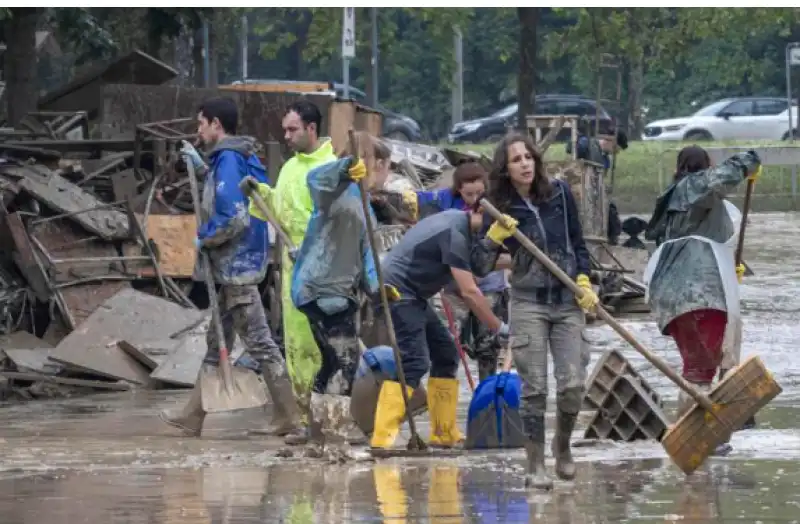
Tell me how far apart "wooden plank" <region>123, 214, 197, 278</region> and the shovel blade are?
468 cm

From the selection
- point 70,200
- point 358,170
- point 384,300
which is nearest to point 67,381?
point 70,200

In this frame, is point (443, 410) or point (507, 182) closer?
point (507, 182)

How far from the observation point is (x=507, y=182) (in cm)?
883

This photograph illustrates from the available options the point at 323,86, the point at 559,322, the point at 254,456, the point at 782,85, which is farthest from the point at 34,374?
the point at 782,85

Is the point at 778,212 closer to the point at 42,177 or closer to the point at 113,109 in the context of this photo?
the point at 113,109

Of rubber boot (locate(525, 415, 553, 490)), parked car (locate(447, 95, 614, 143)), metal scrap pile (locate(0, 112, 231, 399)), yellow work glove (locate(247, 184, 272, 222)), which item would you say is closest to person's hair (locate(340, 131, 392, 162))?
yellow work glove (locate(247, 184, 272, 222))

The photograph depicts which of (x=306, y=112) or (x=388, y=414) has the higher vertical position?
(x=306, y=112)

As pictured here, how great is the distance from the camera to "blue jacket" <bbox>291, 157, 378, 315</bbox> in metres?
9.68

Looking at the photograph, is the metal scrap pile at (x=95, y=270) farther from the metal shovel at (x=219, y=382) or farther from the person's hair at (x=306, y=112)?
the person's hair at (x=306, y=112)

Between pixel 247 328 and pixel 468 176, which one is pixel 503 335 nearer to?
pixel 468 176

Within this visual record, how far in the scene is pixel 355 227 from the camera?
9750 mm

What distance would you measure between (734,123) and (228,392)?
40213 millimetres

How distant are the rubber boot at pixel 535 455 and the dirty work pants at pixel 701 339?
1466mm

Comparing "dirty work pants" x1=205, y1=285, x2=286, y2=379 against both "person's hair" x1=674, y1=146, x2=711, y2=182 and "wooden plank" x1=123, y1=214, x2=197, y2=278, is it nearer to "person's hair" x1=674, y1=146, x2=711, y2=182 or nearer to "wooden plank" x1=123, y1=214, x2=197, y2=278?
"person's hair" x1=674, y1=146, x2=711, y2=182
